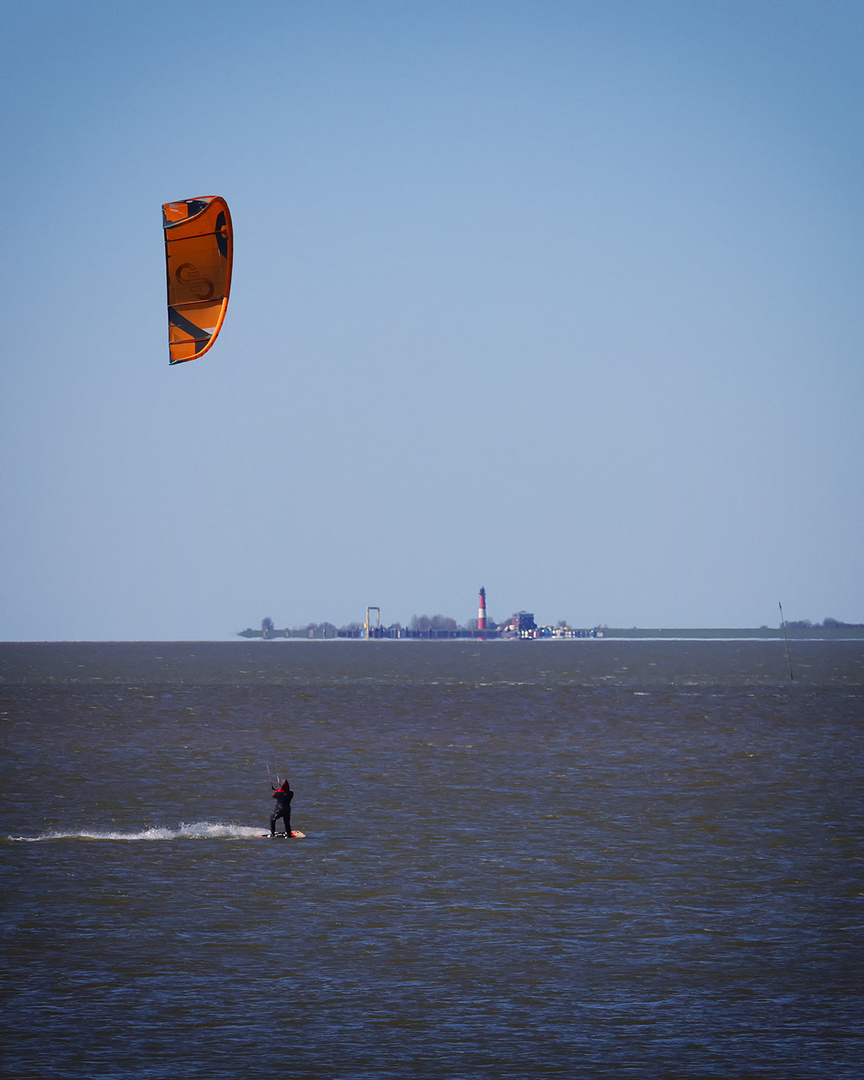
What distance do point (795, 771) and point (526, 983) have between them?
31.2 metres

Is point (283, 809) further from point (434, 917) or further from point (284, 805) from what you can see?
point (434, 917)

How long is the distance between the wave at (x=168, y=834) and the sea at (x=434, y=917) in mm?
134

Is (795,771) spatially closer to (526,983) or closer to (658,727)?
(658,727)

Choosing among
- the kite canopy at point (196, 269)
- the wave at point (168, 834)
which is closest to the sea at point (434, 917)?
the wave at point (168, 834)

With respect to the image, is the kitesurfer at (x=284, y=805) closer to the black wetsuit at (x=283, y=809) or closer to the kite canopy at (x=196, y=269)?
the black wetsuit at (x=283, y=809)

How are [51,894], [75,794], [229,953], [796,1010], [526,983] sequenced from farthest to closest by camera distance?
[75,794] → [51,894] → [229,953] → [526,983] → [796,1010]

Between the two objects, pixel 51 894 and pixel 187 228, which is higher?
pixel 187 228

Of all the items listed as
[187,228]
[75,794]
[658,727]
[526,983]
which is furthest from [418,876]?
[658,727]

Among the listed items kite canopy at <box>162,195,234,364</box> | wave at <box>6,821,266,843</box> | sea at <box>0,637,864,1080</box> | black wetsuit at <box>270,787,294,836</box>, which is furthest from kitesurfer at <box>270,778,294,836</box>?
kite canopy at <box>162,195,234,364</box>

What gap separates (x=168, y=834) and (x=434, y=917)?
35.9ft

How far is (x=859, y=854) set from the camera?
95.6ft

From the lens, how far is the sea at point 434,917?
15.8 m

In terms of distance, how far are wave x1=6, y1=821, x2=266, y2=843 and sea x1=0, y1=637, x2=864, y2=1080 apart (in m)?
0.13

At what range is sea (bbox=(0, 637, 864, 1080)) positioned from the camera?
51.8 ft
